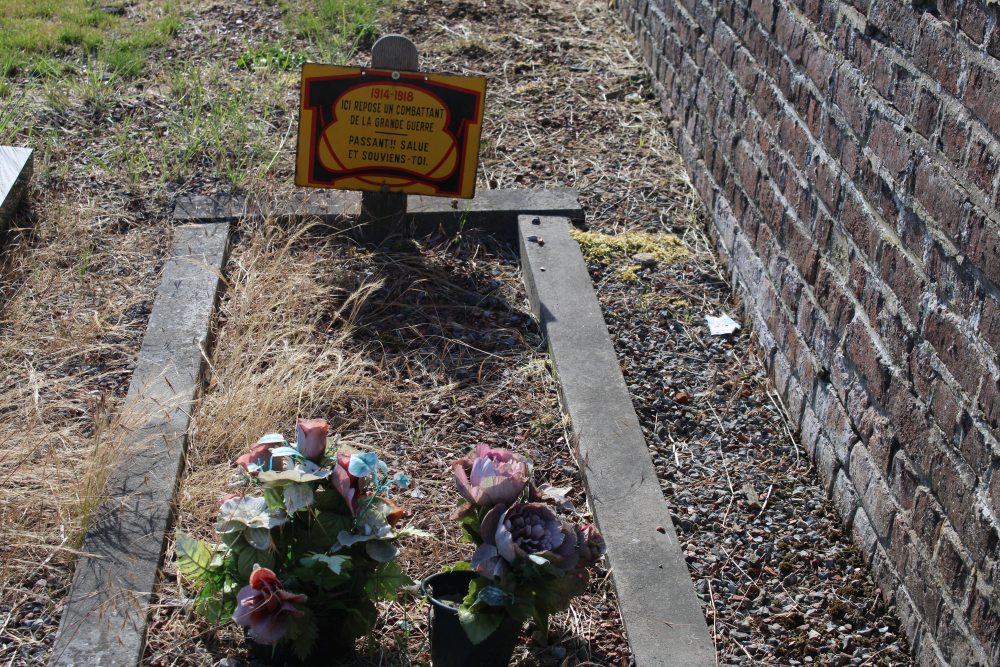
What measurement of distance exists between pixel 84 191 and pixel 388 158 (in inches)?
61.3

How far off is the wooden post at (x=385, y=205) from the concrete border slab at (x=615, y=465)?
55cm

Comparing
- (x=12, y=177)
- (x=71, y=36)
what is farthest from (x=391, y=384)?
(x=71, y=36)

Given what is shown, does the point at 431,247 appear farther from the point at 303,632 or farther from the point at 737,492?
the point at 303,632

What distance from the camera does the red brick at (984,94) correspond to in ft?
8.33

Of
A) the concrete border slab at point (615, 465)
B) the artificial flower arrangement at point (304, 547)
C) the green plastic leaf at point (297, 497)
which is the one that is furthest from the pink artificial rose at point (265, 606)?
the concrete border slab at point (615, 465)

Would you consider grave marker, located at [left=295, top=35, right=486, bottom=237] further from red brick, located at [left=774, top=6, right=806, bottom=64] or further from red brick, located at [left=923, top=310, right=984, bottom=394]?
red brick, located at [left=923, top=310, right=984, bottom=394]

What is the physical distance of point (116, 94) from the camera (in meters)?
6.02

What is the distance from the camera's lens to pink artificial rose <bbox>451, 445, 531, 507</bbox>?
100.0 inches

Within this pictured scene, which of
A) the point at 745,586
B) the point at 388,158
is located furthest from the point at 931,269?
the point at 388,158

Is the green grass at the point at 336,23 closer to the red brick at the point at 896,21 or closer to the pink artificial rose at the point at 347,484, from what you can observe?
the red brick at the point at 896,21

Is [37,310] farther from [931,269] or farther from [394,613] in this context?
[931,269]

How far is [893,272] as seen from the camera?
305 centimetres

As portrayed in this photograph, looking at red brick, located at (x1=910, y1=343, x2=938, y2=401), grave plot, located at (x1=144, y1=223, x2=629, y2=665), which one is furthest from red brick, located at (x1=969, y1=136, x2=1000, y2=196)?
grave plot, located at (x1=144, y1=223, x2=629, y2=665)

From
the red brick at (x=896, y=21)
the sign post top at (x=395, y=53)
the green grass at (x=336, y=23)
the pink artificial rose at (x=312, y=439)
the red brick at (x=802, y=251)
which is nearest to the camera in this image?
the pink artificial rose at (x=312, y=439)
